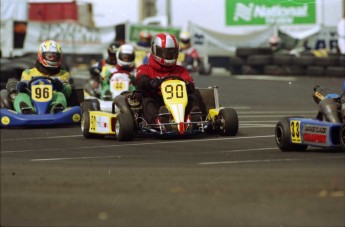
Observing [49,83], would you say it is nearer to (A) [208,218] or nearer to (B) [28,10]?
(A) [208,218]

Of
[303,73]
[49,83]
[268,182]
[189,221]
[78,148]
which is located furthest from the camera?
[303,73]

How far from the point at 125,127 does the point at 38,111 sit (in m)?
2.31

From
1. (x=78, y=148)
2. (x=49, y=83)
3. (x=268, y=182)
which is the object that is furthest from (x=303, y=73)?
(x=268, y=182)

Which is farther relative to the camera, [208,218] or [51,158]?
[51,158]

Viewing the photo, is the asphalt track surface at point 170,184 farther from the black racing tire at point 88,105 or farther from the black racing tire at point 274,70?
the black racing tire at point 274,70

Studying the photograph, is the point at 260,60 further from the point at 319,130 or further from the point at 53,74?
the point at 319,130

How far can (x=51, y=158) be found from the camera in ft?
26.9

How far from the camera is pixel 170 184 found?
254 inches


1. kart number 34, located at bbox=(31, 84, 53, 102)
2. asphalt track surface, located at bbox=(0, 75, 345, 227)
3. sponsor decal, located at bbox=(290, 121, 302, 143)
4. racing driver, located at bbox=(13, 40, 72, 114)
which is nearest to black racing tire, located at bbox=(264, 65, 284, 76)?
racing driver, located at bbox=(13, 40, 72, 114)

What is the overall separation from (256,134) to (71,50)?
1762 centimetres

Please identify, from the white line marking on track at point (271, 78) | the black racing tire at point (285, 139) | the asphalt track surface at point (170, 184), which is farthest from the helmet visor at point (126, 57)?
the white line marking on track at point (271, 78)

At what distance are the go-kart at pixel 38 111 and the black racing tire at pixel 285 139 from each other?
142 inches

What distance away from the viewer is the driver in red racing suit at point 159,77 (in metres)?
10.1

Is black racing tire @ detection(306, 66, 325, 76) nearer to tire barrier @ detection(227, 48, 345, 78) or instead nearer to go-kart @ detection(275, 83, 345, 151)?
tire barrier @ detection(227, 48, 345, 78)
